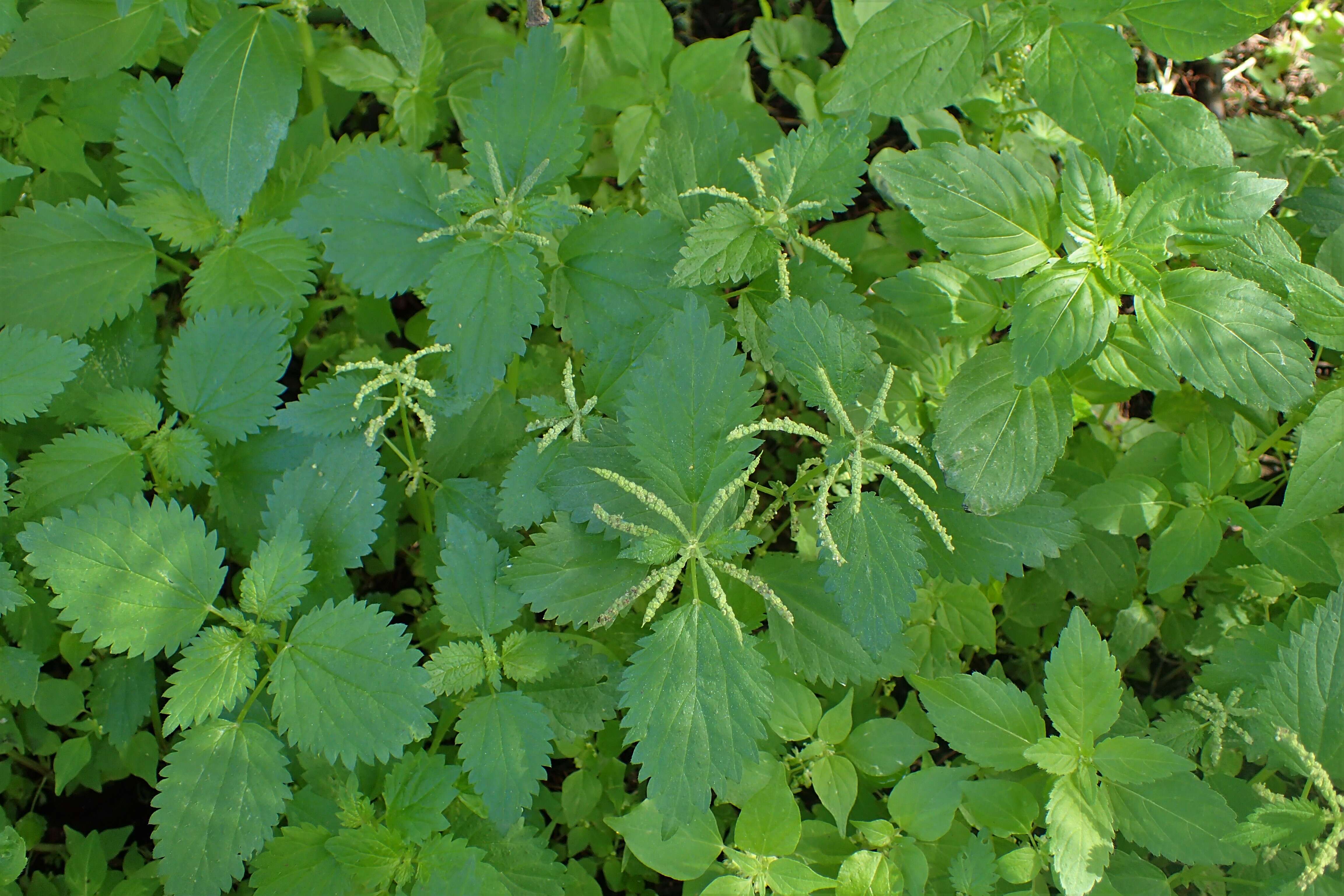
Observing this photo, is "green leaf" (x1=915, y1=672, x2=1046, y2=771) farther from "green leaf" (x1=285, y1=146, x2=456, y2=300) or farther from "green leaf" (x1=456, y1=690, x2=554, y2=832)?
"green leaf" (x1=285, y1=146, x2=456, y2=300)

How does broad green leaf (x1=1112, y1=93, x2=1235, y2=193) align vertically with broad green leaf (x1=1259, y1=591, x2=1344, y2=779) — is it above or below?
above

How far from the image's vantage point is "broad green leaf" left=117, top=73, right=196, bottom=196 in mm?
2586

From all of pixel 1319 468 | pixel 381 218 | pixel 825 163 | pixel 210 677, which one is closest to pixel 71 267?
pixel 381 218

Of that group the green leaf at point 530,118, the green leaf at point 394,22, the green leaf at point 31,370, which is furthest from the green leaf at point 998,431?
the green leaf at point 31,370

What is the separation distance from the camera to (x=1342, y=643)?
81.9 inches

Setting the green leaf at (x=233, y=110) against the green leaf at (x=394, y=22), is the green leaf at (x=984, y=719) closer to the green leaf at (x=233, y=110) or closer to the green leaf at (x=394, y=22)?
the green leaf at (x=394, y=22)

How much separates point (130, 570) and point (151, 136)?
133cm

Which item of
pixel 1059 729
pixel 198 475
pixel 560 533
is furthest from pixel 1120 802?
pixel 198 475

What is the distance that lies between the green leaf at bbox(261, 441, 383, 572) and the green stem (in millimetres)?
907

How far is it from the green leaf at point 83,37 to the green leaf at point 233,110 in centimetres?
23

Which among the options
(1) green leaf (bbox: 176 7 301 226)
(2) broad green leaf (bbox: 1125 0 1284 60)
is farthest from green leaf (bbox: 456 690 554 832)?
(2) broad green leaf (bbox: 1125 0 1284 60)

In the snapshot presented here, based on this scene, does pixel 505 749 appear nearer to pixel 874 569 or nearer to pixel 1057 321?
pixel 874 569

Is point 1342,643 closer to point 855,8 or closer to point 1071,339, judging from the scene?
point 1071,339

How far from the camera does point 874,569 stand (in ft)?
6.22
